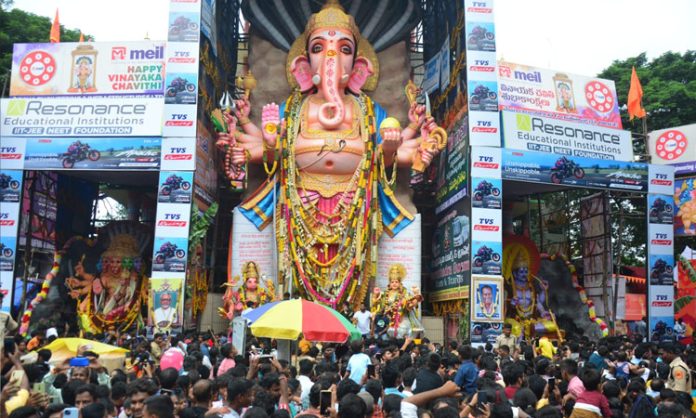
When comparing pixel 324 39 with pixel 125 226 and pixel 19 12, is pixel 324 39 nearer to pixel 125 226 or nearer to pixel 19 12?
pixel 125 226

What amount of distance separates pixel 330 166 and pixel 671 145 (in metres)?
9.71

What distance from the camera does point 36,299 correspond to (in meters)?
17.5

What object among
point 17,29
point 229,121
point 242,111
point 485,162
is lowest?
point 485,162

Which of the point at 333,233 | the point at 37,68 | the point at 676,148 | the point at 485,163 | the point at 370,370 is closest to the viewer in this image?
the point at 370,370

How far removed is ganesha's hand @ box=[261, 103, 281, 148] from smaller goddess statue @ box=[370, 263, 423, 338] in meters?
4.39

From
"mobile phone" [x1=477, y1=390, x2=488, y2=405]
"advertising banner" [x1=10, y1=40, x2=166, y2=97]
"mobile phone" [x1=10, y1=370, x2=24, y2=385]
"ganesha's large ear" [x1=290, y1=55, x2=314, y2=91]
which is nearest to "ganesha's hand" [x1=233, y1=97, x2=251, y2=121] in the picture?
"ganesha's large ear" [x1=290, y1=55, x2=314, y2=91]

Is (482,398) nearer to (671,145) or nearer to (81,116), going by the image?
(81,116)

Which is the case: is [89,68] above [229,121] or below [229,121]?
above

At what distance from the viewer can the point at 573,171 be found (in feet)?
57.7

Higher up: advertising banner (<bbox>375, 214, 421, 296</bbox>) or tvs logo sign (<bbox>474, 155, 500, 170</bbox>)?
tvs logo sign (<bbox>474, 155, 500, 170</bbox>)

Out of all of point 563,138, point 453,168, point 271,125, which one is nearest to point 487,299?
point 453,168

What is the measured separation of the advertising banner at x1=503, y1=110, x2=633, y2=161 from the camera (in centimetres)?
1747

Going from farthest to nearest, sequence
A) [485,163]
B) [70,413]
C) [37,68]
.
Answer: [37,68], [485,163], [70,413]

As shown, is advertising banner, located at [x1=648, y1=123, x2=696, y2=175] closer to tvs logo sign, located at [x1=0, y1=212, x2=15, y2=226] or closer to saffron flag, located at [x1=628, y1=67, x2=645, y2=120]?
saffron flag, located at [x1=628, y1=67, x2=645, y2=120]
